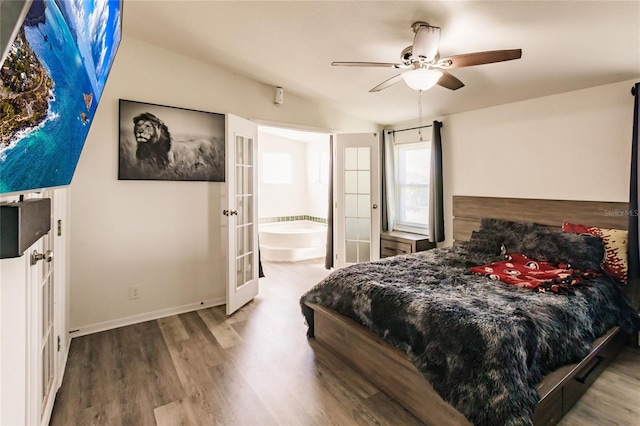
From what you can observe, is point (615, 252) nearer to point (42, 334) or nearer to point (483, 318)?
point (483, 318)

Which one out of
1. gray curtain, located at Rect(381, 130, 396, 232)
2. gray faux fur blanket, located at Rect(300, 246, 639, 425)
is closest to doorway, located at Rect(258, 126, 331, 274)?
gray curtain, located at Rect(381, 130, 396, 232)

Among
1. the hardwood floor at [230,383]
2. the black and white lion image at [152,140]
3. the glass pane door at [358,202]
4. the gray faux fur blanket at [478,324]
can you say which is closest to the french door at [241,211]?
the hardwood floor at [230,383]

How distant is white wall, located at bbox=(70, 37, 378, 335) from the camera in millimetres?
2896

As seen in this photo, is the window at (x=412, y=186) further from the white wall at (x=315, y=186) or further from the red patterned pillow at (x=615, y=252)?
the red patterned pillow at (x=615, y=252)

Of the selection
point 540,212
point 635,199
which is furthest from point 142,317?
point 635,199

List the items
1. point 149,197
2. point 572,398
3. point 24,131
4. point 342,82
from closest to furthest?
point 24,131 < point 572,398 < point 149,197 < point 342,82

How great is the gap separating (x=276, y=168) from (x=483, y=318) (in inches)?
215

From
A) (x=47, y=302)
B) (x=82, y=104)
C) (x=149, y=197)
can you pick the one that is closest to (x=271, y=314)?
(x=149, y=197)

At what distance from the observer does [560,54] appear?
7.78ft

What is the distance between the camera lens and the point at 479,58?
6.59 ft

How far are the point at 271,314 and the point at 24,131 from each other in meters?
2.88

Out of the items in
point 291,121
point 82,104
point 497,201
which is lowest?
point 497,201

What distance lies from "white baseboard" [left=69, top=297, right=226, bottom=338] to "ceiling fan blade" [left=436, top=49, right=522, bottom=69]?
3.17 metres

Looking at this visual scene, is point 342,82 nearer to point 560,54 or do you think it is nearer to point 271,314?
point 560,54
